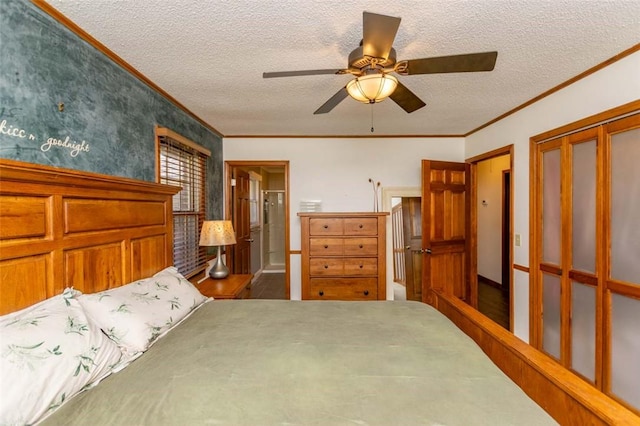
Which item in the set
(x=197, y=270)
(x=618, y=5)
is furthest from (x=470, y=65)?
(x=197, y=270)

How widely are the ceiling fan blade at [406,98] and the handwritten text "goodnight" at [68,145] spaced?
5.92 ft

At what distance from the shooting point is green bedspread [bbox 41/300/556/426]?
0.94 meters

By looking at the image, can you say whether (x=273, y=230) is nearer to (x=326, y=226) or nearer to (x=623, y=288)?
(x=326, y=226)

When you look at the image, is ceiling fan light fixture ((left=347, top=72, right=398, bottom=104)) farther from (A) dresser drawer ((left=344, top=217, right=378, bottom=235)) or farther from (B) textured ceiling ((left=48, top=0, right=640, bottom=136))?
(A) dresser drawer ((left=344, top=217, right=378, bottom=235))

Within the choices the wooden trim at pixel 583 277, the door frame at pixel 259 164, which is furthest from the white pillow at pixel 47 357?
the wooden trim at pixel 583 277

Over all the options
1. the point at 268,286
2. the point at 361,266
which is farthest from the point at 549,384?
the point at 268,286

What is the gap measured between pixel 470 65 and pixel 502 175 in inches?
158

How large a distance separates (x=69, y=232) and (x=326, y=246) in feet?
7.87

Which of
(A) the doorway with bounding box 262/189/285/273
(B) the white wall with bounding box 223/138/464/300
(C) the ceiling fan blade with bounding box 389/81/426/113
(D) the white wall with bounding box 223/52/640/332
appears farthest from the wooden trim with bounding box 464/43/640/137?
(A) the doorway with bounding box 262/189/285/273

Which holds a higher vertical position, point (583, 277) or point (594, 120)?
point (594, 120)

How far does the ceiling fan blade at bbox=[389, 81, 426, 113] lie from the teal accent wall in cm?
176

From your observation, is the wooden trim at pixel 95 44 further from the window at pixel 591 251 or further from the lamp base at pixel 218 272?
the window at pixel 591 251

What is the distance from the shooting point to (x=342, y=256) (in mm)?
3420

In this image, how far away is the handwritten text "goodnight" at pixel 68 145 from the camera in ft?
4.61
